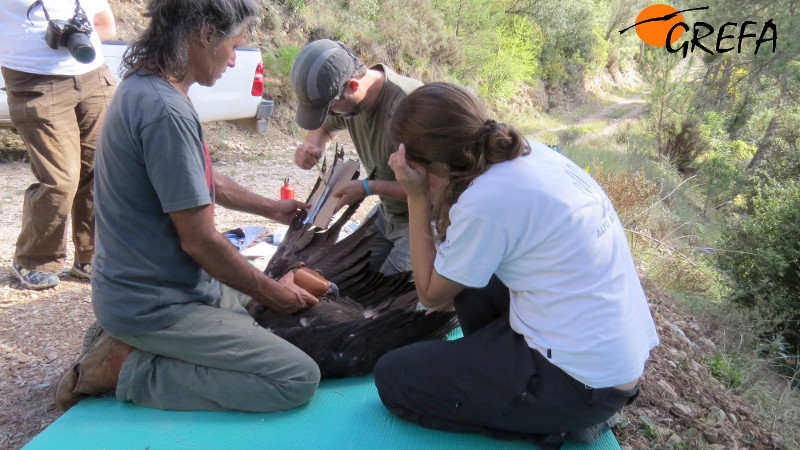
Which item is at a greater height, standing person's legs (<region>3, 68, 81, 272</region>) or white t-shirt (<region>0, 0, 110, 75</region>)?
white t-shirt (<region>0, 0, 110, 75</region>)

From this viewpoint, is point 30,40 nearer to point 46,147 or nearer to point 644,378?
point 46,147

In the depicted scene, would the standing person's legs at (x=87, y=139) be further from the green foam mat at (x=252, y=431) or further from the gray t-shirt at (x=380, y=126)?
the green foam mat at (x=252, y=431)

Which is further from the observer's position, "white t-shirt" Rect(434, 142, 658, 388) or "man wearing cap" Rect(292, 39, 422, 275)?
"man wearing cap" Rect(292, 39, 422, 275)

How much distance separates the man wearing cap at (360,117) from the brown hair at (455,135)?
842 millimetres

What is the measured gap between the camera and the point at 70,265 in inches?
174

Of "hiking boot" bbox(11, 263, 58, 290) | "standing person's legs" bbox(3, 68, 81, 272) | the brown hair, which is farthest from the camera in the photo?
"hiking boot" bbox(11, 263, 58, 290)

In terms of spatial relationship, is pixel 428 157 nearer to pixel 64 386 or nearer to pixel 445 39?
pixel 64 386

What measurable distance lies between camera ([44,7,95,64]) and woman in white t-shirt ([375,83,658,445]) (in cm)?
245

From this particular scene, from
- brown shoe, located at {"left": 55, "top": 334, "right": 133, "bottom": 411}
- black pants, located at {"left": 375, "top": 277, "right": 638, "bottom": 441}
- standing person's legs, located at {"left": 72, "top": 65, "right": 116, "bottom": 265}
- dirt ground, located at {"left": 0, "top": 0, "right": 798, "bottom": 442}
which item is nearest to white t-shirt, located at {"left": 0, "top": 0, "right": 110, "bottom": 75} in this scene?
standing person's legs, located at {"left": 72, "top": 65, "right": 116, "bottom": 265}

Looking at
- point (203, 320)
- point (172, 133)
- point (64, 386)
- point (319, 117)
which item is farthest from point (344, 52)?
point (64, 386)

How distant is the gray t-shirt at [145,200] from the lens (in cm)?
214

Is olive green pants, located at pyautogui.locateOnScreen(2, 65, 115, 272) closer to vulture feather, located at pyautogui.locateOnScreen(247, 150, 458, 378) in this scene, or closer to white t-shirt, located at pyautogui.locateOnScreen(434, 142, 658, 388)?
vulture feather, located at pyautogui.locateOnScreen(247, 150, 458, 378)

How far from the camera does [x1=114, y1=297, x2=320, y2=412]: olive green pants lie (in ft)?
8.06

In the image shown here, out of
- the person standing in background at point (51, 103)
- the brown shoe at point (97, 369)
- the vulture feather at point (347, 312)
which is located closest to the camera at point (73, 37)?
the person standing in background at point (51, 103)
